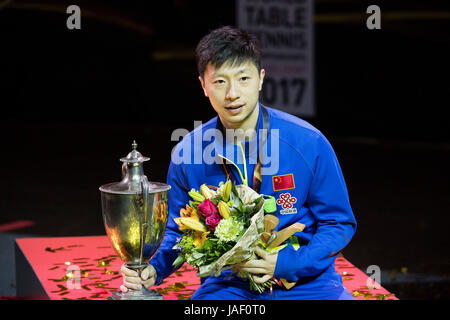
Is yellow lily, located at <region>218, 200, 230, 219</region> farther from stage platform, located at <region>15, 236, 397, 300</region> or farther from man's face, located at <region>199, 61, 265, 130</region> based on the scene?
stage platform, located at <region>15, 236, 397, 300</region>

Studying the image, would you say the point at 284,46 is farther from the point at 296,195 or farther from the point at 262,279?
the point at 262,279

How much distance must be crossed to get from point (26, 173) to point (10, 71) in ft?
11.4

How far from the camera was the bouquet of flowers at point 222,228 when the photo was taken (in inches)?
94.1

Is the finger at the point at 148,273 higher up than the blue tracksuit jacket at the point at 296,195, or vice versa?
the blue tracksuit jacket at the point at 296,195

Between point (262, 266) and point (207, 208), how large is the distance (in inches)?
12.2

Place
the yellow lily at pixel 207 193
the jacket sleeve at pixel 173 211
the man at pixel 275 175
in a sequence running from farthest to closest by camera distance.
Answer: the jacket sleeve at pixel 173 211 < the man at pixel 275 175 < the yellow lily at pixel 207 193

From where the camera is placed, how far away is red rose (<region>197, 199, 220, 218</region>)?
2.46 metres

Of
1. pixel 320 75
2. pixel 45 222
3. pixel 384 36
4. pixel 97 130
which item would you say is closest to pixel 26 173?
pixel 45 222

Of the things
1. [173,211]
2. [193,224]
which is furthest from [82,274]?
[193,224]

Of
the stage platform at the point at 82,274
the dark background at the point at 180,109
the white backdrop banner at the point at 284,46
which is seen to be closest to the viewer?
the stage platform at the point at 82,274

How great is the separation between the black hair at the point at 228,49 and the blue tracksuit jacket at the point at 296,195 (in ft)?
0.90

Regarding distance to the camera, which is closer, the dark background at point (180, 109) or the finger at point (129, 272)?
the finger at point (129, 272)

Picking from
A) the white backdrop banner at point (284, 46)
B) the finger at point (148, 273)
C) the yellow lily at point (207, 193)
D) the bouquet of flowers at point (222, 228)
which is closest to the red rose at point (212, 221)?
the bouquet of flowers at point (222, 228)

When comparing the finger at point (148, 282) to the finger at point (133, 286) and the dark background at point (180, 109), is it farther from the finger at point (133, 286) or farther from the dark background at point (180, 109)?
the dark background at point (180, 109)
